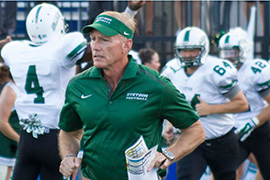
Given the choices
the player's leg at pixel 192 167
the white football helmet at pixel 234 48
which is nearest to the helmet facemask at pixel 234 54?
the white football helmet at pixel 234 48

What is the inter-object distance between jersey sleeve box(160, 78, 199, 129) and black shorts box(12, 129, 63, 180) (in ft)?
5.25

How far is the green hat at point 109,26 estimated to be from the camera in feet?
11.0

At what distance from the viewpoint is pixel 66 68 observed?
4801mm

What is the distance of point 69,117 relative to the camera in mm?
3588

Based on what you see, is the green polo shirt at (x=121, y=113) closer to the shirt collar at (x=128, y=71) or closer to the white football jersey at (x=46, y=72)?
the shirt collar at (x=128, y=71)

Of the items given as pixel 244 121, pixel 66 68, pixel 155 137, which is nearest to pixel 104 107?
pixel 155 137

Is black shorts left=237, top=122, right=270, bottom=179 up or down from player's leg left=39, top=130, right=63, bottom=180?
down

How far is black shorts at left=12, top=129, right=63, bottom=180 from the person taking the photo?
15.5 ft

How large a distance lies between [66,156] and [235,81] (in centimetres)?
253

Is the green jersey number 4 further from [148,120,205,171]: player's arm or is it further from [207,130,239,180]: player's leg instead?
[207,130,239,180]: player's leg

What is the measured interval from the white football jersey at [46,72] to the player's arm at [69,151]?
1116 millimetres

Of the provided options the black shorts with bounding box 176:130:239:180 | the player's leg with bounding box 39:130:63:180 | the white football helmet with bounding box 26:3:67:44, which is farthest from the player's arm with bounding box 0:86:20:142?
the black shorts with bounding box 176:130:239:180

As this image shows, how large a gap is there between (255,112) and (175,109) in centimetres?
351

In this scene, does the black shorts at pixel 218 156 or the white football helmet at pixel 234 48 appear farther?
the white football helmet at pixel 234 48
